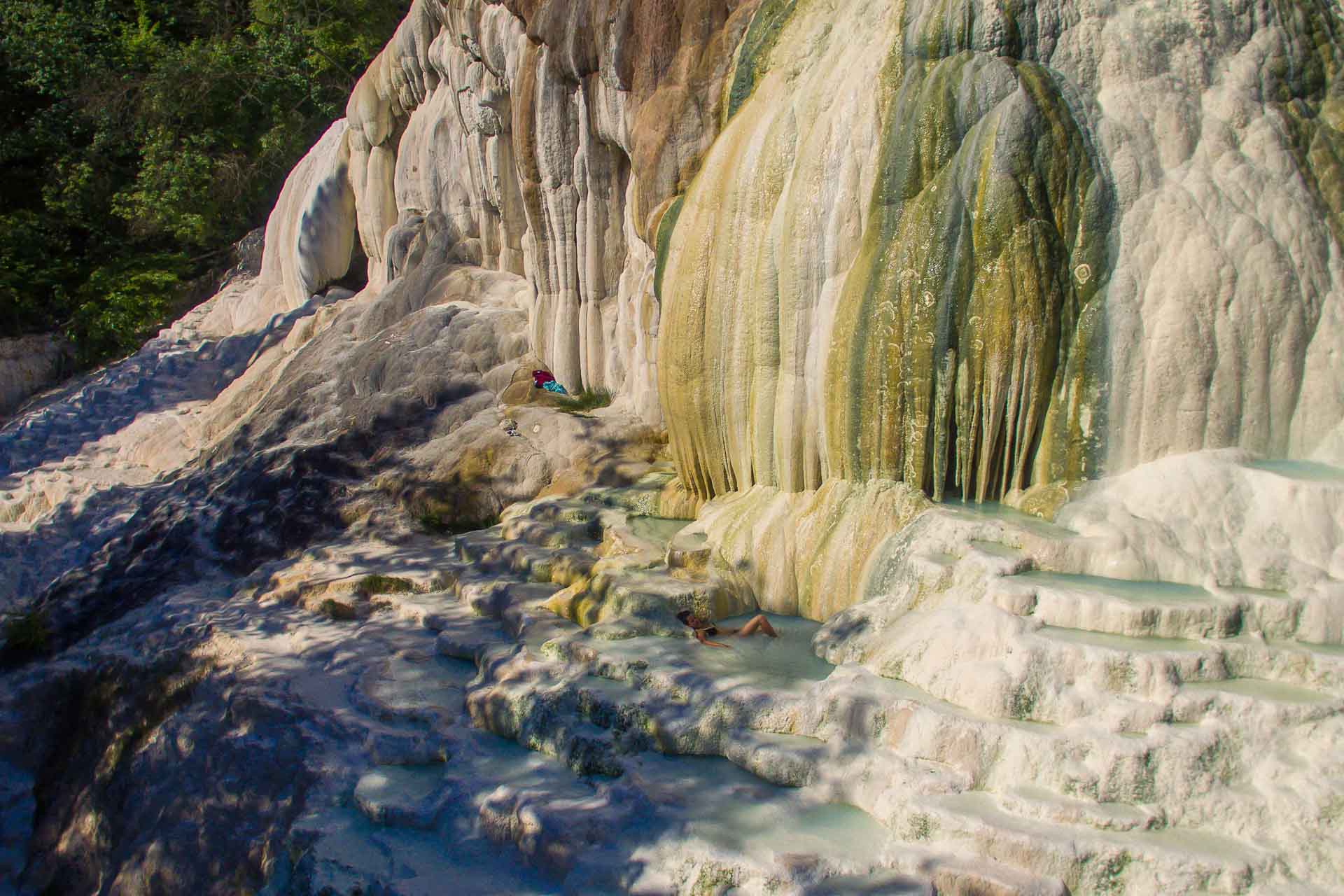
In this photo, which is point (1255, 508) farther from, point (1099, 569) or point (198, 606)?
point (198, 606)

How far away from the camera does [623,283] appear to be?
915cm

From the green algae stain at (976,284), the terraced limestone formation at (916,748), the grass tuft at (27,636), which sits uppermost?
the green algae stain at (976,284)

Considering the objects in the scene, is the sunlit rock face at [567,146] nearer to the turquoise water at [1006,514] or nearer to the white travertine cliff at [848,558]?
the white travertine cliff at [848,558]

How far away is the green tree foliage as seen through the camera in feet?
55.3

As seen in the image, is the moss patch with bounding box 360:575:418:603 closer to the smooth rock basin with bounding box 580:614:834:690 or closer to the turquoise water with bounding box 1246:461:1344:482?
the smooth rock basin with bounding box 580:614:834:690

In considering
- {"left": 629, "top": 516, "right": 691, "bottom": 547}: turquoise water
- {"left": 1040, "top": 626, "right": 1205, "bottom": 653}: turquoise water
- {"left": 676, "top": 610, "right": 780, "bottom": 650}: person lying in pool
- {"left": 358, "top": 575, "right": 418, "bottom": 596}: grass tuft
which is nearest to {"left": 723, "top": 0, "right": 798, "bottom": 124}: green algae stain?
{"left": 629, "top": 516, "right": 691, "bottom": 547}: turquoise water

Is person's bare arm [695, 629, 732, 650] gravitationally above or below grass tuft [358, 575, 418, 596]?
above

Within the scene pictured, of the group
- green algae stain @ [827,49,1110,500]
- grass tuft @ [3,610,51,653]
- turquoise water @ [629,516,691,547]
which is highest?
green algae stain @ [827,49,1110,500]

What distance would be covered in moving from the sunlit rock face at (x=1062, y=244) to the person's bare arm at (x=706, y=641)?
115 centimetres

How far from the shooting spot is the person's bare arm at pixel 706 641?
553cm

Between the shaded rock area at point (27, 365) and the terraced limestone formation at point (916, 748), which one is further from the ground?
the shaded rock area at point (27, 365)

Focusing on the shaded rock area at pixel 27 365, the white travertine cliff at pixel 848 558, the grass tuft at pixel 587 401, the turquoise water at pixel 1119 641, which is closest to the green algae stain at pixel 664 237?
the white travertine cliff at pixel 848 558

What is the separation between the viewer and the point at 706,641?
18.3 feet

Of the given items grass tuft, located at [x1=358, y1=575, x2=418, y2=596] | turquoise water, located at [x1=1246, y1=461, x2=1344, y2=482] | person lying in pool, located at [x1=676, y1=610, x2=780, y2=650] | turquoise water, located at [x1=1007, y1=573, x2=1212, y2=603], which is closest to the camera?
turquoise water, located at [x1=1007, y1=573, x2=1212, y2=603]
